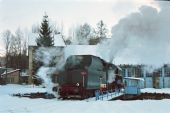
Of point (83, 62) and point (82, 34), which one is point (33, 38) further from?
point (83, 62)

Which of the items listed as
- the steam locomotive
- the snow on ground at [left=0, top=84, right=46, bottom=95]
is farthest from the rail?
the snow on ground at [left=0, top=84, right=46, bottom=95]

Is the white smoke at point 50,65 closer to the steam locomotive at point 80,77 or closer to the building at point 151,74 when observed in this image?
the steam locomotive at point 80,77

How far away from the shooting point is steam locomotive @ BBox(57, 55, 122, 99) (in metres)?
28.2

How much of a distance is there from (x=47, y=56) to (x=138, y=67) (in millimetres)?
26048

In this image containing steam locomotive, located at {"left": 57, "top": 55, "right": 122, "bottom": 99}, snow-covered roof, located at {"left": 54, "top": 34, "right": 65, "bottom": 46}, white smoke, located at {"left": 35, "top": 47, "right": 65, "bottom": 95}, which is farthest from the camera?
snow-covered roof, located at {"left": 54, "top": 34, "right": 65, "bottom": 46}

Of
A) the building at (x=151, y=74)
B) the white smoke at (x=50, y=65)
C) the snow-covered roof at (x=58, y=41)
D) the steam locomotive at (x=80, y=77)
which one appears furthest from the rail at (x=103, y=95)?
the snow-covered roof at (x=58, y=41)

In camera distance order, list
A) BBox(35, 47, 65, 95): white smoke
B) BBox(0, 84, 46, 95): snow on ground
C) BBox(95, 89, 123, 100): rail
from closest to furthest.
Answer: BBox(95, 89, 123, 100): rail
BBox(35, 47, 65, 95): white smoke
BBox(0, 84, 46, 95): snow on ground

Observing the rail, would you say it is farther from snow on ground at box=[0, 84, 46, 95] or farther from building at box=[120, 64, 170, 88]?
building at box=[120, 64, 170, 88]

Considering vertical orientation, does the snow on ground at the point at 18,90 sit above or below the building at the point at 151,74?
below

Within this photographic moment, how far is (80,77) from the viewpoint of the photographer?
2873 cm

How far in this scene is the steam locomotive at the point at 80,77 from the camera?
2815 cm

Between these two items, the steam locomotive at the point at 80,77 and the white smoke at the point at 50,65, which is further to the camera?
the white smoke at the point at 50,65

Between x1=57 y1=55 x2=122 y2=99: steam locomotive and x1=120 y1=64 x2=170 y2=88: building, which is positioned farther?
x1=120 y1=64 x2=170 y2=88: building

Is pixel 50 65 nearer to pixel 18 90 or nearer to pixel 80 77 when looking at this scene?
pixel 80 77
